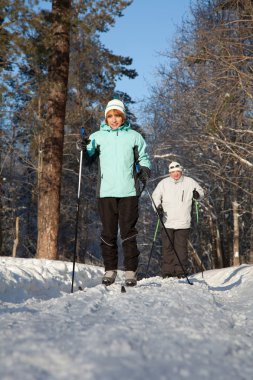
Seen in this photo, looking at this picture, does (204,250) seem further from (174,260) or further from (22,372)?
(22,372)

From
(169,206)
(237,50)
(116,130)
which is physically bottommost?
(169,206)

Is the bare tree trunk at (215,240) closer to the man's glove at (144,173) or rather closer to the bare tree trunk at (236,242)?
the bare tree trunk at (236,242)

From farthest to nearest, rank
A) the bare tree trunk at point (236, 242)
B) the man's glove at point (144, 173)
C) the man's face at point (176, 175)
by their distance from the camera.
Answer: the bare tree trunk at point (236, 242) → the man's face at point (176, 175) → the man's glove at point (144, 173)

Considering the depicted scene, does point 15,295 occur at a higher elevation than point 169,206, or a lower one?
lower

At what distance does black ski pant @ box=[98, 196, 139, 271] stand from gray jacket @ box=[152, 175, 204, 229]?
7.76 feet

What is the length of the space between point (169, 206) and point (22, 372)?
5.74 metres

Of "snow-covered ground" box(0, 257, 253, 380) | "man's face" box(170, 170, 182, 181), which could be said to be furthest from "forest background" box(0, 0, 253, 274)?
"snow-covered ground" box(0, 257, 253, 380)

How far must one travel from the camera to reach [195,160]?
18594 millimetres

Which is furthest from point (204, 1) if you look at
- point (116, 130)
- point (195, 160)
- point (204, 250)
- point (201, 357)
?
point (201, 357)

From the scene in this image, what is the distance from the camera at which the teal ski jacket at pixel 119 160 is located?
Answer: 452 cm

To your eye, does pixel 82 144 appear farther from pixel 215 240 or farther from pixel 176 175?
pixel 215 240

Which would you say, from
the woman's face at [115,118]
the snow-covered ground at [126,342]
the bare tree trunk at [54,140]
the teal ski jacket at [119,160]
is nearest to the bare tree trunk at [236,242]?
the bare tree trunk at [54,140]

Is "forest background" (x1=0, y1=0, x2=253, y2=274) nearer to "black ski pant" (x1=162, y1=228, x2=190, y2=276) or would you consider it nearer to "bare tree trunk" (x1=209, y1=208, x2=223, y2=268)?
"bare tree trunk" (x1=209, y1=208, x2=223, y2=268)

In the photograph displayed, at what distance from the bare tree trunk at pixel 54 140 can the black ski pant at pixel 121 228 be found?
15.2 ft
